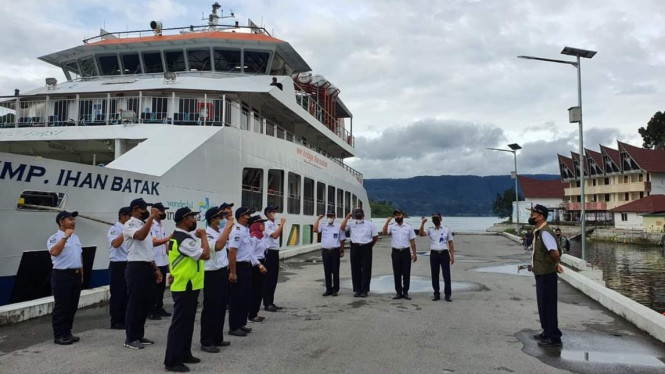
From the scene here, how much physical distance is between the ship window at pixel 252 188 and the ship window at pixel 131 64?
5.87 metres

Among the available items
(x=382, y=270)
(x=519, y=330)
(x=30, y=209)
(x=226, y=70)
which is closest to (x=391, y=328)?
(x=519, y=330)

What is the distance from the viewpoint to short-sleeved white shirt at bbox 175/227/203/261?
461 centimetres

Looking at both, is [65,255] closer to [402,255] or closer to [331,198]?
[402,255]

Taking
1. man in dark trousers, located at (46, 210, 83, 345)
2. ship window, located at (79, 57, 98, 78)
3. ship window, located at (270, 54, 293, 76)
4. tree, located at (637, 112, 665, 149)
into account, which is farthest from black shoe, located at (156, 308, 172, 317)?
tree, located at (637, 112, 665, 149)

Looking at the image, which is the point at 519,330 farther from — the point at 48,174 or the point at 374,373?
the point at 48,174

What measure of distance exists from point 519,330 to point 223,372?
156 inches

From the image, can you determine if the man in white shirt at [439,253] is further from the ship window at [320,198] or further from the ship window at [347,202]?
the ship window at [347,202]

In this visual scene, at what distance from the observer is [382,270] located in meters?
13.7

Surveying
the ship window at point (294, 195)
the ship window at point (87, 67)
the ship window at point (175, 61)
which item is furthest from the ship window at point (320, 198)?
the ship window at point (87, 67)

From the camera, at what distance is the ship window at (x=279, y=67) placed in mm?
18828

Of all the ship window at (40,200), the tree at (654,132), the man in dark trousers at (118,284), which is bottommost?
the man in dark trousers at (118,284)

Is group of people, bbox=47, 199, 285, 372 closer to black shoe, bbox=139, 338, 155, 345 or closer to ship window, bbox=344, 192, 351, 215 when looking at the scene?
black shoe, bbox=139, 338, 155, 345

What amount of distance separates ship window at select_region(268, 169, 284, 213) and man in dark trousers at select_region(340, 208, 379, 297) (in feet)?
24.0

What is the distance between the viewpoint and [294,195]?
19.0 meters
